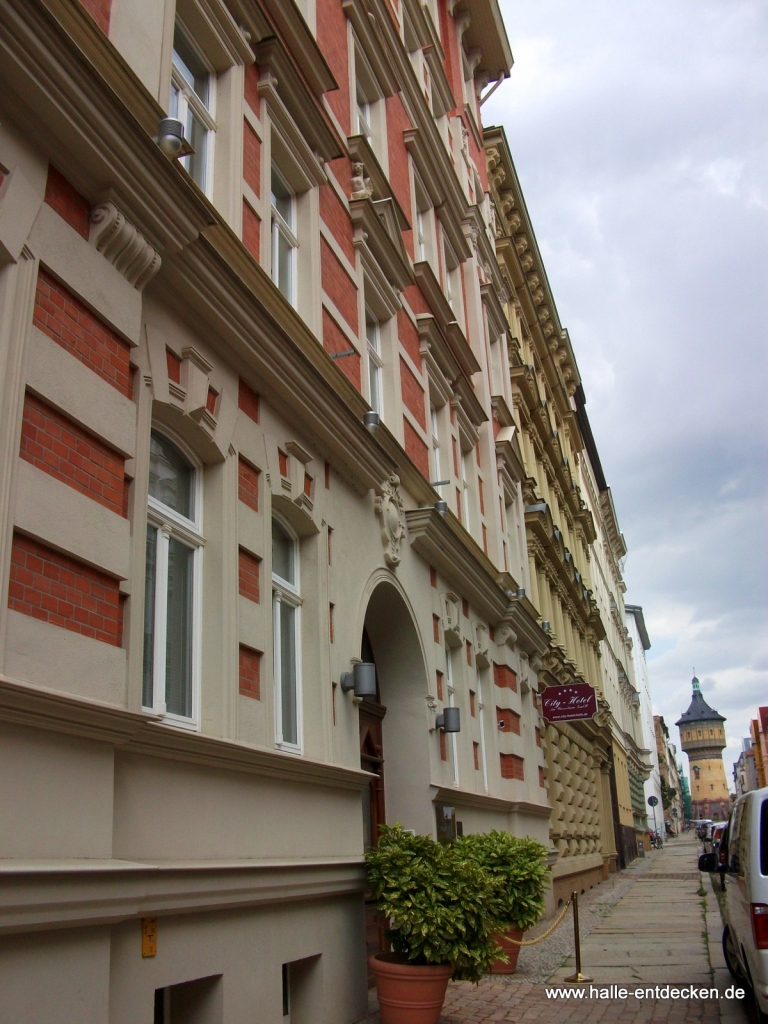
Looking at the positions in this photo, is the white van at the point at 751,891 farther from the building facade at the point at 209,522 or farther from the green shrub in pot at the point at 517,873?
the building facade at the point at 209,522

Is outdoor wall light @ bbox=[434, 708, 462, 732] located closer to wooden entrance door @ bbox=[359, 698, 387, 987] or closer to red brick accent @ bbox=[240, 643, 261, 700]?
wooden entrance door @ bbox=[359, 698, 387, 987]

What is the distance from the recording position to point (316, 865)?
300 inches

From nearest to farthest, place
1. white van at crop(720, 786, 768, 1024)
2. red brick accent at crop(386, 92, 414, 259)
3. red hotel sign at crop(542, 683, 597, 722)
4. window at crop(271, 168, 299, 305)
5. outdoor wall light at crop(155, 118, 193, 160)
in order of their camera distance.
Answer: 1. outdoor wall light at crop(155, 118, 193, 160)
2. white van at crop(720, 786, 768, 1024)
3. window at crop(271, 168, 299, 305)
4. red brick accent at crop(386, 92, 414, 259)
5. red hotel sign at crop(542, 683, 597, 722)

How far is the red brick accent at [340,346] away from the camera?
10230 millimetres

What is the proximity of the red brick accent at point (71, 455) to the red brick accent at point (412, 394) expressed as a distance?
790cm

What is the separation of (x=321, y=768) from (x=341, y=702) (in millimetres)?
1196

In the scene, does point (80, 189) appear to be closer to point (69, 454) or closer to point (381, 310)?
point (69, 454)

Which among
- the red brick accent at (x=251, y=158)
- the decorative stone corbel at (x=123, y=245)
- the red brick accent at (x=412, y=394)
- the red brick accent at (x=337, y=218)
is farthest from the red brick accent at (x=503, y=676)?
the decorative stone corbel at (x=123, y=245)

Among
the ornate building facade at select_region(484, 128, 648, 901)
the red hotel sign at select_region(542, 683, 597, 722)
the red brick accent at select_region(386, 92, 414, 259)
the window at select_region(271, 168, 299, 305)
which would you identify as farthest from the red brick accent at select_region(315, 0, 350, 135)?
the red hotel sign at select_region(542, 683, 597, 722)

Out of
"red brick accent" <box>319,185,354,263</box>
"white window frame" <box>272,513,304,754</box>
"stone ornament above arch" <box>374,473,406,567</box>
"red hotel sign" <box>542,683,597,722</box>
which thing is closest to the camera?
"white window frame" <box>272,513,304,754</box>

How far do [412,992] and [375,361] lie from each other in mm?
7611

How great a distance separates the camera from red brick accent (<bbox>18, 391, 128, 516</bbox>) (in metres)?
4.91

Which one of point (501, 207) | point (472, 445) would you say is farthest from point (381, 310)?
point (501, 207)

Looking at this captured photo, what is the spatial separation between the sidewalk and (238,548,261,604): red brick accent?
3.92m
